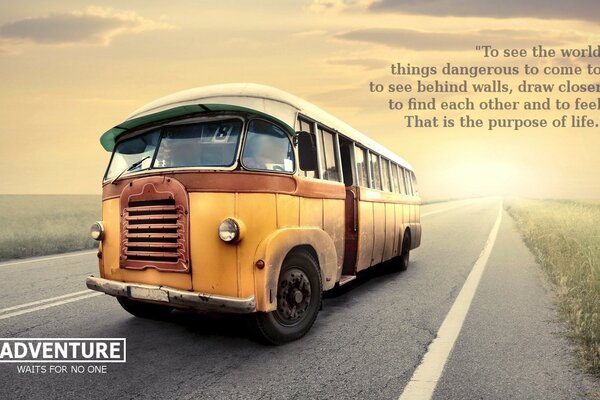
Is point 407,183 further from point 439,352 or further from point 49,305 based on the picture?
point 49,305

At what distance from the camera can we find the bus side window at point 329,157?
5889 mm

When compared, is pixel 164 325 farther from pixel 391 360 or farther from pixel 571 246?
pixel 571 246

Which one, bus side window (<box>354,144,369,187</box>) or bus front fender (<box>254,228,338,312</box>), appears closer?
bus front fender (<box>254,228,338,312</box>)

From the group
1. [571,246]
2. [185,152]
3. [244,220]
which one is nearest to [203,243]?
[244,220]

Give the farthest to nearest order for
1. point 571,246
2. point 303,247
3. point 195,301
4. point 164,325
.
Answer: point 571,246, point 164,325, point 303,247, point 195,301

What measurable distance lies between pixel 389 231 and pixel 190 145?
4816 millimetres

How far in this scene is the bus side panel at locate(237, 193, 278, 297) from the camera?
14.1 feet

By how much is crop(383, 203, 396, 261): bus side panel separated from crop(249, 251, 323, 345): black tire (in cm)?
341

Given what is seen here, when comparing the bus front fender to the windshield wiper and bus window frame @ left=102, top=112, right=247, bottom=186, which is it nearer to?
bus window frame @ left=102, top=112, right=247, bottom=186

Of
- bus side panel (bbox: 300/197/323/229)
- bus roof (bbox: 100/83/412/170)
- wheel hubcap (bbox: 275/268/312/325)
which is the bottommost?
wheel hubcap (bbox: 275/268/312/325)

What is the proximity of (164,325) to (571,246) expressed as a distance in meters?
9.44

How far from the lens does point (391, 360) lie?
4.22m

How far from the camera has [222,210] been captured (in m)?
4.34

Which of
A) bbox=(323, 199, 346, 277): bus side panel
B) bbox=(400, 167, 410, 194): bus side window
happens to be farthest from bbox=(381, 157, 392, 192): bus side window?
bbox=(323, 199, 346, 277): bus side panel
